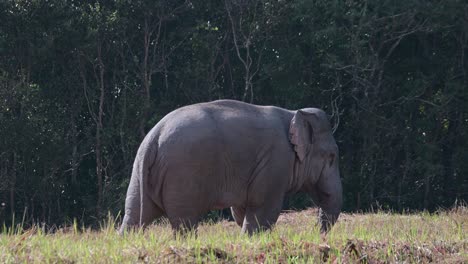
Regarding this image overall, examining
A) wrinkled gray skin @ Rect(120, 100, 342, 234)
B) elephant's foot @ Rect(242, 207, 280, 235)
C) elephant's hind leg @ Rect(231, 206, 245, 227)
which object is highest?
wrinkled gray skin @ Rect(120, 100, 342, 234)

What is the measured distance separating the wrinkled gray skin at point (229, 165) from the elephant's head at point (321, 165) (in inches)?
0.5

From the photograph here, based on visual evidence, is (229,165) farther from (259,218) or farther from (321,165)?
(321,165)

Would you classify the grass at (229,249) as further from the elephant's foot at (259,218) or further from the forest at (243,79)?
the forest at (243,79)

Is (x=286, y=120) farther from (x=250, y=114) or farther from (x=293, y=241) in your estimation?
(x=293, y=241)

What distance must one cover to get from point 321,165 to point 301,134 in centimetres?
99

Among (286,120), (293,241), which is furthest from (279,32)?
(293,241)

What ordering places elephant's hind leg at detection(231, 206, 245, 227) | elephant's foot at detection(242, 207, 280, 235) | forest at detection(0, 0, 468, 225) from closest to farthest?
elephant's foot at detection(242, 207, 280, 235), elephant's hind leg at detection(231, 206, 245, 227), forest at detection(0, 0, 468, 225)

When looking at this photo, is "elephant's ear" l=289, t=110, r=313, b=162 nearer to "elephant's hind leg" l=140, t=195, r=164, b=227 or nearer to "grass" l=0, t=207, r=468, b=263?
"elephant's hind leg" l=140, t=195, r=164, b=227

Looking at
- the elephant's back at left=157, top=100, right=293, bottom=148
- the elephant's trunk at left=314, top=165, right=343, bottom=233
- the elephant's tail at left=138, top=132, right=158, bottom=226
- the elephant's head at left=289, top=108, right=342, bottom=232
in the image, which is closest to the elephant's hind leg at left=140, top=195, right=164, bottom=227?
the elephant's tail at left=138, top=132, right=158, bottom=226

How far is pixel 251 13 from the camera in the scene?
25.6 metres

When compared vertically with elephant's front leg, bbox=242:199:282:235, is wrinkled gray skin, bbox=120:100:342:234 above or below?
above

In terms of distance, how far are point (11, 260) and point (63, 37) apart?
16490 millimetres

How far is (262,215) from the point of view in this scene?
12906 mm

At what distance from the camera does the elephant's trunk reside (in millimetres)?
14062
